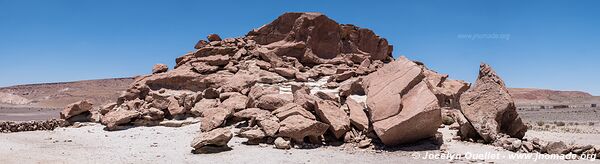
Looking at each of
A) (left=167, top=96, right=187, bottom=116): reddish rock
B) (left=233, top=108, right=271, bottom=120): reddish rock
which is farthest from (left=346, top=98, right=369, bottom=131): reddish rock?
(left=167, top=96, right=187, bottom=116): reddish rock

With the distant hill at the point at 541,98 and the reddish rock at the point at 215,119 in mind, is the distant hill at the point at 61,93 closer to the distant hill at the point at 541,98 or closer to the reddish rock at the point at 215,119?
the reddish rock at the point at 215,119

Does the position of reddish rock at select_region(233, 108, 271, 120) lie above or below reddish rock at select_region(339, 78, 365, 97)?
below

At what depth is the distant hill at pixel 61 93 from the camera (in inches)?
3452

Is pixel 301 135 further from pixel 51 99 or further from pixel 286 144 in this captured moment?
pixel 51 99

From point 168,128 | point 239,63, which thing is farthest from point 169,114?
point 239,63

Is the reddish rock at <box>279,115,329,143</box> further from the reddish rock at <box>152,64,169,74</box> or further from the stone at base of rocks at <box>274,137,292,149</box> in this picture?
the reddish rock at <box>152,64,169,74</box>

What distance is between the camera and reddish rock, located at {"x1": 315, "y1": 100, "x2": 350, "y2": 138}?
40.5ft

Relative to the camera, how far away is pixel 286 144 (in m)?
11.6

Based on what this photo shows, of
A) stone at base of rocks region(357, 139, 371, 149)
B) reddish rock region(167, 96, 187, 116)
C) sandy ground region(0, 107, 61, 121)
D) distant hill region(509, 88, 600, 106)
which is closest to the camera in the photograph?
stone at base of rocks region(357, 139, 371, 149)

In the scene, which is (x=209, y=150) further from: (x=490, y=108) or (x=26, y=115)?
(x=26, y=115)

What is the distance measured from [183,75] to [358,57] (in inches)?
330

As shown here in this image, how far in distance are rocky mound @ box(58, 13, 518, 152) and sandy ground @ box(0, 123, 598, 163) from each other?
49 cm

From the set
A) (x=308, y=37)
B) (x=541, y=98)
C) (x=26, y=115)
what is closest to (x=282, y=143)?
(x=308, y=37)

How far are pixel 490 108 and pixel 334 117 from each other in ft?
13.8
